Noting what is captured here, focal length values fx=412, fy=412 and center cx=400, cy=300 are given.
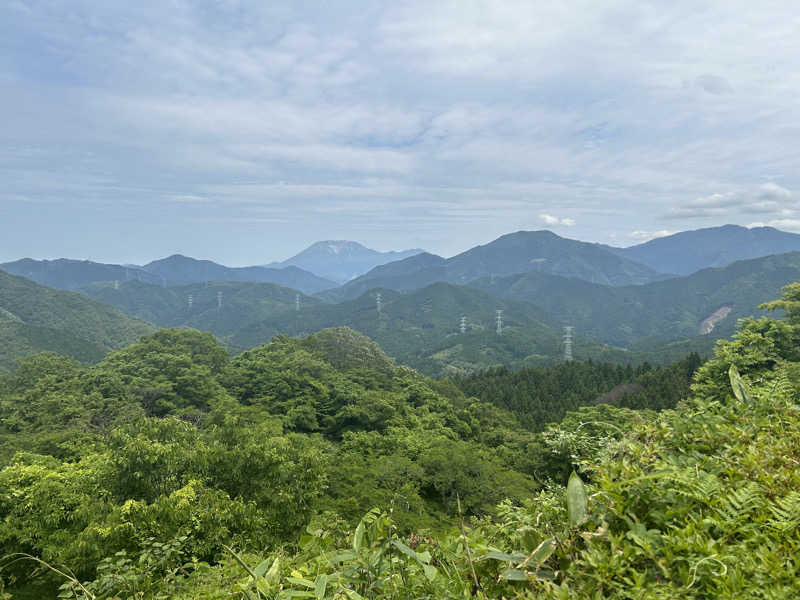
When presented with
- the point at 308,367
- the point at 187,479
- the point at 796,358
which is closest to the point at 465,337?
the point at 308,367

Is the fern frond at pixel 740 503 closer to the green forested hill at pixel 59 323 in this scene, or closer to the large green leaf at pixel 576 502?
the large green leaf at pixel 576 502

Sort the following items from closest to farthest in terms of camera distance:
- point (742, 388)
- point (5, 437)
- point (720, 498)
Result: point (720, 498) → point (742, 388) → point (5, 437)

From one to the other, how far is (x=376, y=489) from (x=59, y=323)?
15778cm

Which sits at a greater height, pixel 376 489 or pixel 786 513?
pixel 786 513

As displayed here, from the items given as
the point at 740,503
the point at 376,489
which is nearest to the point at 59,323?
the point at 376,489

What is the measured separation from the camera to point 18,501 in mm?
11508

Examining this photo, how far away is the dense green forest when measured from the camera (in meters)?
1.50

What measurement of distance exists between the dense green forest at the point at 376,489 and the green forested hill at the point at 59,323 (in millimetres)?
79262

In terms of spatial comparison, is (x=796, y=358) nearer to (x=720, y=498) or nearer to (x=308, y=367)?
(x=720, y=498)

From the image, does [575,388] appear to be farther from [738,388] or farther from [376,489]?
[738,388]

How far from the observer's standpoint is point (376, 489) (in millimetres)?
16719

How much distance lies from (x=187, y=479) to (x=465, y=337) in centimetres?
15680

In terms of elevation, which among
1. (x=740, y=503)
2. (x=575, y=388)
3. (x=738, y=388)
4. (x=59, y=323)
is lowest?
(x=575, y=388)

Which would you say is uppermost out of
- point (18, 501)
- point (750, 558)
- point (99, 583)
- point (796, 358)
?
point (750, 558)
